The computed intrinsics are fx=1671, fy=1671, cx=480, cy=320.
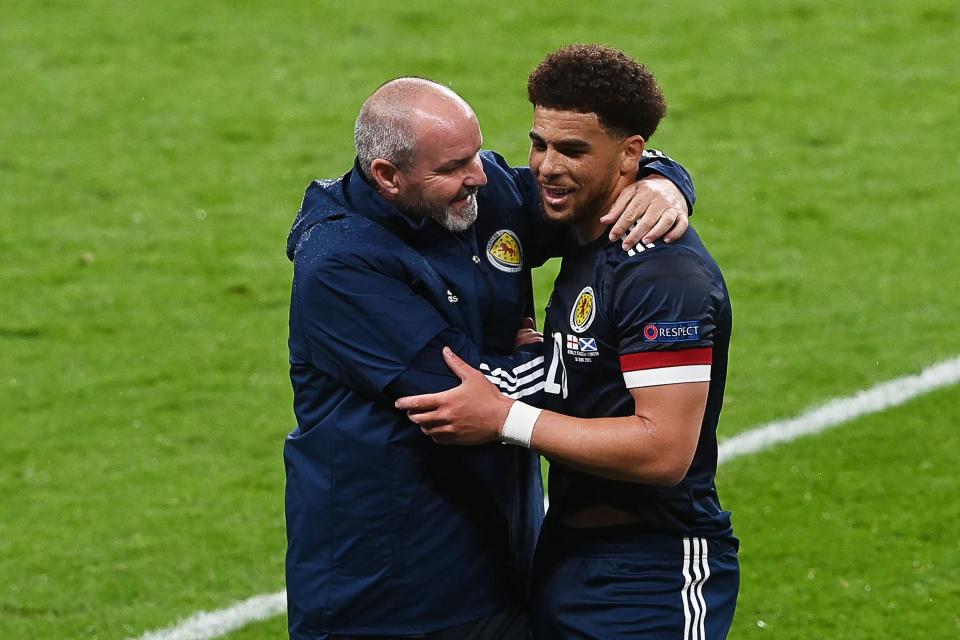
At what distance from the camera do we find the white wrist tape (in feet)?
13.8

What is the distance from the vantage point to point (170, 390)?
8.09 metres

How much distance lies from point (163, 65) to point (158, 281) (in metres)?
3.07


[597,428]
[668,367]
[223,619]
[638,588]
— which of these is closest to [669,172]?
[668,367]

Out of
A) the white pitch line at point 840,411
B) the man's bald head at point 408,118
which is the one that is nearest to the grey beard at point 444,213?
the man's bald head at point 408,118

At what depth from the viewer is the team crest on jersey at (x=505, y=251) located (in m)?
4.60

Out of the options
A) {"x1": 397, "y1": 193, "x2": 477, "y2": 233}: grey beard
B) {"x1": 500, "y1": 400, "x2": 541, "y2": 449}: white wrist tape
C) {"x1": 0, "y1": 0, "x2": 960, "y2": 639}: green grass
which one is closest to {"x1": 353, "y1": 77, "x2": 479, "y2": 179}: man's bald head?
{"x1": 397, "y1": 193, "x2": 477, "y2": 233}: grey beard

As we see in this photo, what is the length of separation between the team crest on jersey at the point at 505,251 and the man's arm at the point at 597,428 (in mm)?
442

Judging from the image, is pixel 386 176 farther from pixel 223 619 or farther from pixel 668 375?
pixel 223 619

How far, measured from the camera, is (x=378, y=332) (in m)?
4.25

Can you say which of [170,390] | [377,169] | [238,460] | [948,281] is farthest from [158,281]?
[377,169]

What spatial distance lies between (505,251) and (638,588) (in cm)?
A: 99

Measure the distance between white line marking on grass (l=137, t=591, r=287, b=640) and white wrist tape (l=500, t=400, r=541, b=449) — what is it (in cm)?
235

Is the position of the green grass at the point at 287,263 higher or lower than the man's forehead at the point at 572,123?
lower

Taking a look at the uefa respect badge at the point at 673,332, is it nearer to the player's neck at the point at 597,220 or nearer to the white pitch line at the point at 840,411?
the player's neck at the point at 597,220
